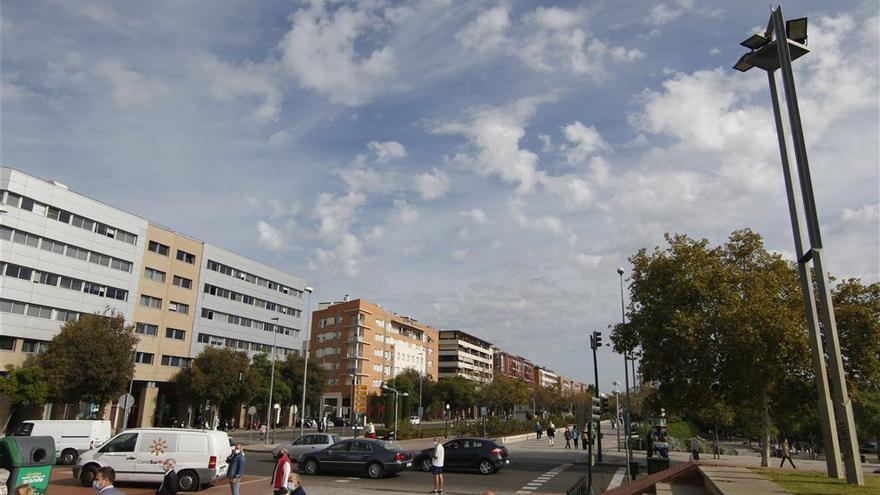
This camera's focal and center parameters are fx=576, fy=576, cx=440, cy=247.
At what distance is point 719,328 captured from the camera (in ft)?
85.7

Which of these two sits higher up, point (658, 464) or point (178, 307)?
point (178, 307)

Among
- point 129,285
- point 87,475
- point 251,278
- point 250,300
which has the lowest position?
point 87,475

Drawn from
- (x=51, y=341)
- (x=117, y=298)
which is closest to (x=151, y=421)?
(x=117, y=298)

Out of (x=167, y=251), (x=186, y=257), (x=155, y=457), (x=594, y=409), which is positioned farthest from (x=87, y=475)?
(x=186, y=257)

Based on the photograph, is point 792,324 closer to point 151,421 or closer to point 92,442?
point 92,442

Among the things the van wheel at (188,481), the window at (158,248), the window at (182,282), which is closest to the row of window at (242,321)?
the window at (182,282)

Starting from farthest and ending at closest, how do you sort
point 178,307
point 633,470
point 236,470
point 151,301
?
point 178,307, point 151,301, point 633,470, point 236,470

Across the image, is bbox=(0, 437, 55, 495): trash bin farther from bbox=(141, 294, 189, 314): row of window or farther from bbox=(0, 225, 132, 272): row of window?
bbox=(141, 294, 189, 314): row of window

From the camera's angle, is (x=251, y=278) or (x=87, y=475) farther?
(x=251, y=278)

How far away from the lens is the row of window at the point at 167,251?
5712 centimetres

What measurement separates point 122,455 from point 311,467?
293 inches

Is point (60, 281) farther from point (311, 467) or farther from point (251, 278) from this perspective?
point (311, 467)

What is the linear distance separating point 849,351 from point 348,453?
22.7 m

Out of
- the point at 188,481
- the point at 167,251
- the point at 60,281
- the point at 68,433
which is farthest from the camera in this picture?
the point at 167,251
